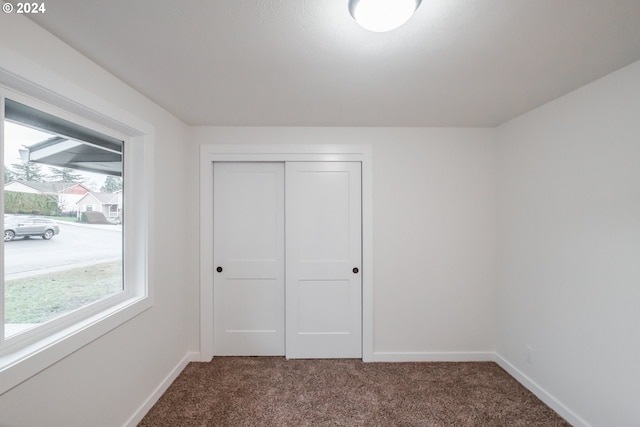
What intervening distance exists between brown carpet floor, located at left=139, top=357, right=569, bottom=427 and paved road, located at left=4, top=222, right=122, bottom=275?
4.08 ft

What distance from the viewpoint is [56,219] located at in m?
1.51

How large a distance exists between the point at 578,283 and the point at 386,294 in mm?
1467

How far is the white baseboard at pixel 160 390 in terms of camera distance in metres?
1.85

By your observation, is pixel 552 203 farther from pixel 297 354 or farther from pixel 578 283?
pixel 297 354

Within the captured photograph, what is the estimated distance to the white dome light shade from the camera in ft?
3.33

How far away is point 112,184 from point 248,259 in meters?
1.35

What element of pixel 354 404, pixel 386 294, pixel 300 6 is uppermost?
pixel 300 6

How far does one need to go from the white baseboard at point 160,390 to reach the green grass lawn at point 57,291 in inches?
34.0

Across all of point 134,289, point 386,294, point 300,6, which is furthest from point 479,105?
point 134,289

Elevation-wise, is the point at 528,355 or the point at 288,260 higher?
the point at 288,260

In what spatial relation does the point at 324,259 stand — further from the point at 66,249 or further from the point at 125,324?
the point at 66,249

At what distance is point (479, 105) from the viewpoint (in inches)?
85.6

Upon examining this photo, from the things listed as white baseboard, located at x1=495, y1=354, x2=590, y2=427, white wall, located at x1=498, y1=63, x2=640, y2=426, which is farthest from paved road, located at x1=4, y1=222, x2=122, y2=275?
white baseboard, located at x1=495, y1=354, x2=590, y2=427

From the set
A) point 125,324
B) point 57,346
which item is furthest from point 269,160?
point 57,346
